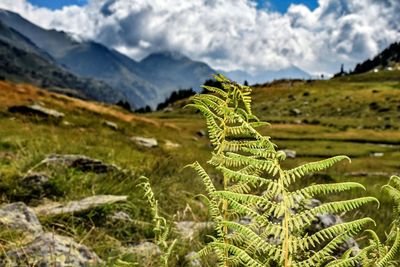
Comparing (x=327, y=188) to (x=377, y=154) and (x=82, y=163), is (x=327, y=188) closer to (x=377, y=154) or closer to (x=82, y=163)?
(x=82, y=163)

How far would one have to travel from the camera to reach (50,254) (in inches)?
175

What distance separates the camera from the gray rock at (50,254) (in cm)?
450

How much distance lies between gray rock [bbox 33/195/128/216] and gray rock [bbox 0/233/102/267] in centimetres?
155

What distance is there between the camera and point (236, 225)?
5.75 ft

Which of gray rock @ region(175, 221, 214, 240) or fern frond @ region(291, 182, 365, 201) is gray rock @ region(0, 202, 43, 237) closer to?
gray rock @ region(175, 221, 214, 240)

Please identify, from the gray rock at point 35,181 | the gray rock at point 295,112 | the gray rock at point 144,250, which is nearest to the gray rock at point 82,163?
the gray rock at point 35,181

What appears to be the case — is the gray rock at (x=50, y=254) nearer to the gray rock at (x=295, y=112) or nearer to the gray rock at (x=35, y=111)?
the gray rock at (x=35, y=111)

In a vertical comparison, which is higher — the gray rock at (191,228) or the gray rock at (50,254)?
the gray rock at (50,254)

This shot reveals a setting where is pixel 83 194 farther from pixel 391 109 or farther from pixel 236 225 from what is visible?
pixel 391 109

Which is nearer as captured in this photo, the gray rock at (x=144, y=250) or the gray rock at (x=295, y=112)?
the gray rock at (x=144, y=250)

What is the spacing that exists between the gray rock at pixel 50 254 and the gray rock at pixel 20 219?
0.60 m

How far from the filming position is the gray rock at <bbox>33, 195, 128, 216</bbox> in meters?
6.94

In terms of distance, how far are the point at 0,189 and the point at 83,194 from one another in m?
1.40

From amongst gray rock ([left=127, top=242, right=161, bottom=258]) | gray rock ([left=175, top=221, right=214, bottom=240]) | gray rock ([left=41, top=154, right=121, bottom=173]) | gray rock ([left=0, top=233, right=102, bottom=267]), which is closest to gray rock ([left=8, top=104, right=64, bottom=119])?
gray rock ([left=41, top=154, right=121, bottom=173])
